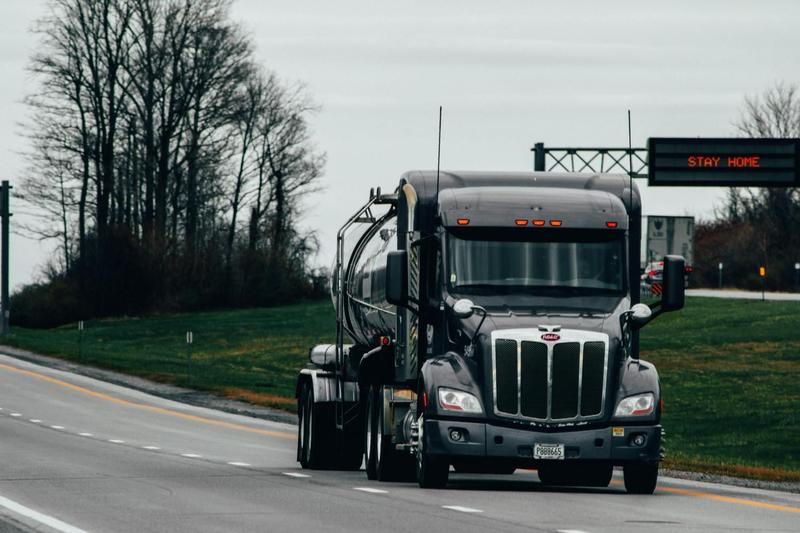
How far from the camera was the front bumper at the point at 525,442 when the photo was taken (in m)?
16.8

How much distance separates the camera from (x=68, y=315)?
87625 millimetres

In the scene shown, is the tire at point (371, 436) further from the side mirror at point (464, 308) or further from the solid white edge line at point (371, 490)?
the side mirror at point (464, 308)

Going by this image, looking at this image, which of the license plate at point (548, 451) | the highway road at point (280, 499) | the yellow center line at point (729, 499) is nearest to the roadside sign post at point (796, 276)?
the highway road at point (280, 499)

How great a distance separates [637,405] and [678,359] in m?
37.0

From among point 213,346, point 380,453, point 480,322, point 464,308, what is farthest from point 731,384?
point 213,346

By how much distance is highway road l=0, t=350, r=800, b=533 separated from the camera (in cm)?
1399

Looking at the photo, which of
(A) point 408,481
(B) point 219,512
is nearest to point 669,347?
(A) point 408,481

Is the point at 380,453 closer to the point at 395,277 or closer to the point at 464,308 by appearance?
the point at 395,277

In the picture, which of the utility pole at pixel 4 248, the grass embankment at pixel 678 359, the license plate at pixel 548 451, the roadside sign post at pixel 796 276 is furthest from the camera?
the roadside sign post at pixel 796 276

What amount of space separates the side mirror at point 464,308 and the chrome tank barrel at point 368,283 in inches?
91.7

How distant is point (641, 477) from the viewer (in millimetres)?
17500

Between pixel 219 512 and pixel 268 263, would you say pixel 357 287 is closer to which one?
pixel 219 512

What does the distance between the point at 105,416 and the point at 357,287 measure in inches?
636

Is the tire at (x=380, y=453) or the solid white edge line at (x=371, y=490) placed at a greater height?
the tire at (x=380, y=453)
